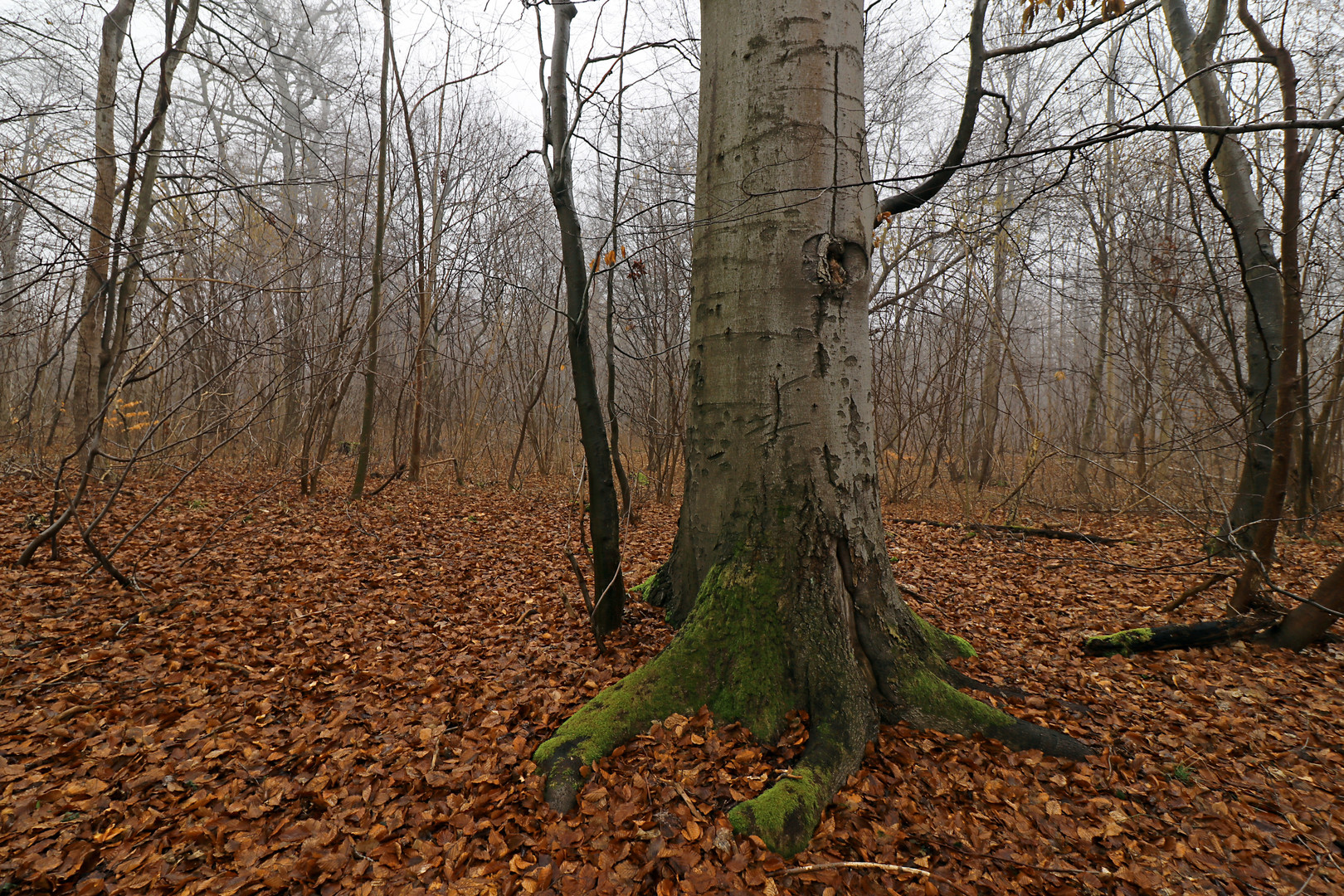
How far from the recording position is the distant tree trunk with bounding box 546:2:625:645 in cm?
262

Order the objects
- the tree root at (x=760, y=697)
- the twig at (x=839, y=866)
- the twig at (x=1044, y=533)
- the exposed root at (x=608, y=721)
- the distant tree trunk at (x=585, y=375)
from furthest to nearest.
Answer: the twig at (x=1044, y=533)
the distant tree trunk at (x=585, y=375)
the tree root at (x=760, y=697)
the exposed root at (x=608, y=721)
the twig at (x=839, y=866)

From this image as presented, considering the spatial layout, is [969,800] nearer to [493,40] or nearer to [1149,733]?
[1149,733]

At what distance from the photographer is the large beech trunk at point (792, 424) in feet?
6.69

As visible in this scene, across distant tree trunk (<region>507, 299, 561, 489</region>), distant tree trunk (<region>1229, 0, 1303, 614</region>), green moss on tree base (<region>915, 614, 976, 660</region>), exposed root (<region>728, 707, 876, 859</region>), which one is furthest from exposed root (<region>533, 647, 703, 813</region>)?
distant tree trunk (<region>1229, 0, 1303, 614</region>)

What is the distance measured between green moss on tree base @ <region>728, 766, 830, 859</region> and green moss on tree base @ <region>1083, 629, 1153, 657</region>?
1.87 metres

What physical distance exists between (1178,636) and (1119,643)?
0.28m

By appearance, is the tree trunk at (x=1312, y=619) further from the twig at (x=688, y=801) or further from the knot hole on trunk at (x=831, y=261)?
the twig at (x=688, y=801)

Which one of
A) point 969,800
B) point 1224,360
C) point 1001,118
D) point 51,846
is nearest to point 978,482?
point 1224,360

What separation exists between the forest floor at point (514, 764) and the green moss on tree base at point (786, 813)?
0.04m

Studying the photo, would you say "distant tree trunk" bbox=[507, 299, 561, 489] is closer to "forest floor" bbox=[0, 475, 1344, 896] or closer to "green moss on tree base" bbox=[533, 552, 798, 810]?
"forest floor" bbox=[0, 475, 1344, 896]

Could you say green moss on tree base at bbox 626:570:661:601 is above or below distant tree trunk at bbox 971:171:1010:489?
below

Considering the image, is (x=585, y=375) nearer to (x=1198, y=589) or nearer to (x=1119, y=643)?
(x=1119, y=643)

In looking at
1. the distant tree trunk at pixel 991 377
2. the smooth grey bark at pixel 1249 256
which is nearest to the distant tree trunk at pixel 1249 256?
the smooth grey bark at pixel 1249 256

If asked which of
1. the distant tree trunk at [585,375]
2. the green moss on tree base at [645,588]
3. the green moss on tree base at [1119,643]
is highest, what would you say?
the distant tree trunk at [585,375]
